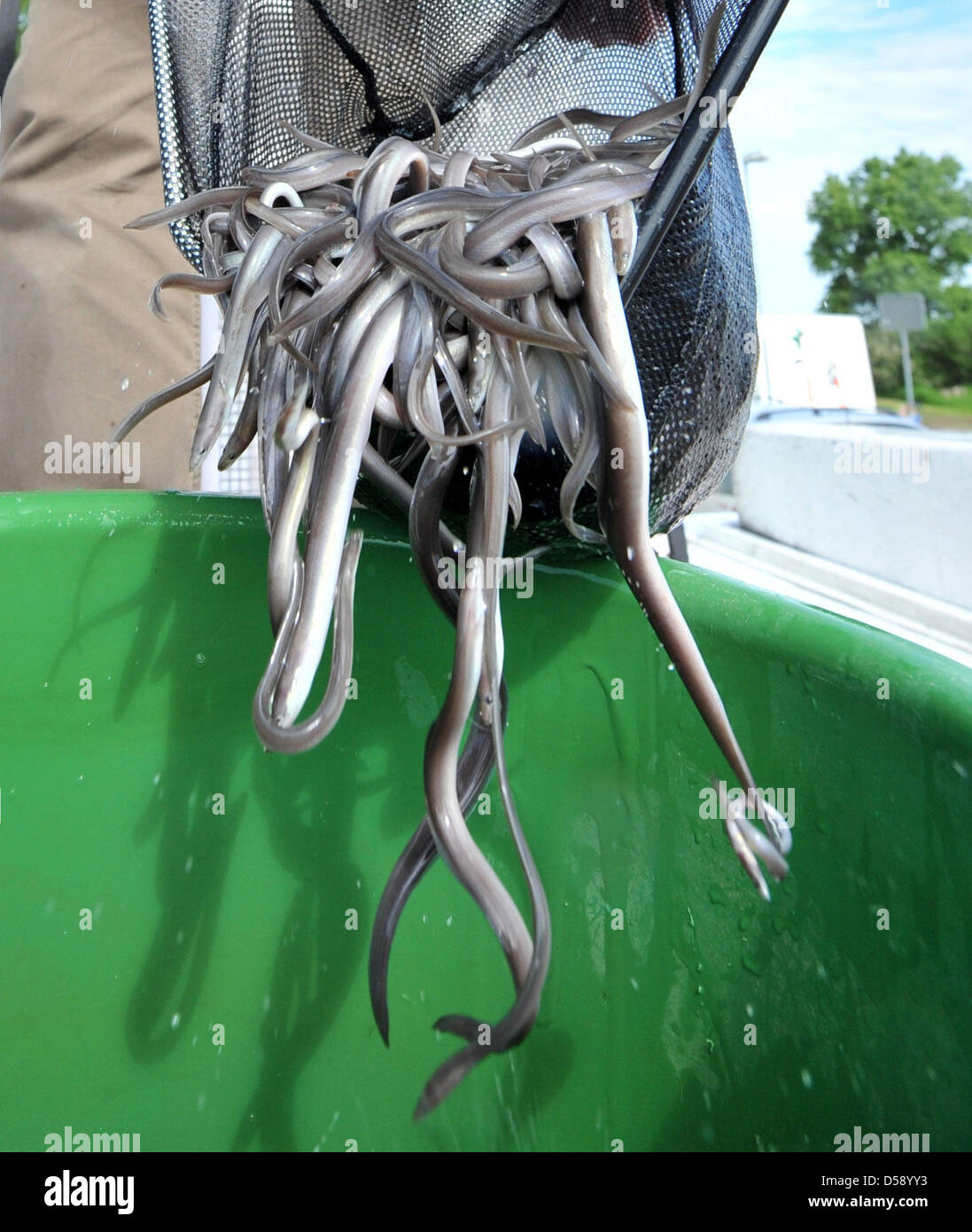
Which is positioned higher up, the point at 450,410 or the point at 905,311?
the point at 905,311

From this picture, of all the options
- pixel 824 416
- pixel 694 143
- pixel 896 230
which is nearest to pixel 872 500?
pixel 694 143

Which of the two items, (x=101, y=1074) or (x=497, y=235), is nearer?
(x=497, y=235)

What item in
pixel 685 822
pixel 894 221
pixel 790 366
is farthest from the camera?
pixel 894 221

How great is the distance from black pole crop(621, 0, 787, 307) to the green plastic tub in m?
0.21

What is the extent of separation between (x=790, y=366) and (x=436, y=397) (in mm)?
4065

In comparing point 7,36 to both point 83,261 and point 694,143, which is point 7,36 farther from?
point 694,143

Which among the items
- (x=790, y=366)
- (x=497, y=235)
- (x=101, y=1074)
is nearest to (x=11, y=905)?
(x=101, y=1074)

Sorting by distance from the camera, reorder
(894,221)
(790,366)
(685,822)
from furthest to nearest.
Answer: (894,221)
(790,366)
(685,822)

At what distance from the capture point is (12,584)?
2.03 feet

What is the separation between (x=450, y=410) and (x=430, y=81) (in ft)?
1.60

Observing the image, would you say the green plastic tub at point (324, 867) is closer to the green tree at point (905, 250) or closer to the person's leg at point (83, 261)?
the person's leg at point (83, 261)

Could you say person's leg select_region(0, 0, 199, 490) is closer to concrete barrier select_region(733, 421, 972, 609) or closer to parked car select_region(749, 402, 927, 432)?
concrete barrier select_region(733, 421, 972, 609)

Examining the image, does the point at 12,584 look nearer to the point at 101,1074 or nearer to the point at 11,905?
the point at 11,905

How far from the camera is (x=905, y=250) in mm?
23250
